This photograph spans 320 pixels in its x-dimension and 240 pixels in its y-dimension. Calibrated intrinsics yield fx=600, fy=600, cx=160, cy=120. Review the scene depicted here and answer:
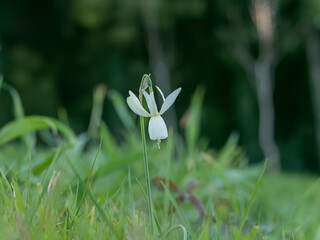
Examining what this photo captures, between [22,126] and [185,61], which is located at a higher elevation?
[22,126]

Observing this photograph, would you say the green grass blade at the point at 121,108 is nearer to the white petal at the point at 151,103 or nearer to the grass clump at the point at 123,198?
the grass clump at the point at 123,198

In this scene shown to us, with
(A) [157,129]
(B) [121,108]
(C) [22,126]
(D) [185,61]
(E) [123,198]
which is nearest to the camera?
(A) [157,129]

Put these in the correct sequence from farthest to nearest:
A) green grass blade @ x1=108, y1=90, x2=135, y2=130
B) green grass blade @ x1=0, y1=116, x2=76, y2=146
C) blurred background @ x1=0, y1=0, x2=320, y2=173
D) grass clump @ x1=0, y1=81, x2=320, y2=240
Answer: blurred background @ x1=0, y1=0, x2=320, y2=173 < green grass blade @ x1=108, y1=90, x2=135, y2=130 < green grass blade @ x1=0, y1=116, x2=76, y2=146 < grass clump @ x1=0, y1=81, x2=320, y2=240

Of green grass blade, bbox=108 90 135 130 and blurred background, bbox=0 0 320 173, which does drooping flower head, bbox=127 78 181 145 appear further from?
blurred background, bbox=0 0 320 173

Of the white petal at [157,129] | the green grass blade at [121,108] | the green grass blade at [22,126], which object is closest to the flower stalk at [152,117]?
the white petal at [157,129]

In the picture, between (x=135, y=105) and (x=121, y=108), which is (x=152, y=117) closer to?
(x=135, y=105)

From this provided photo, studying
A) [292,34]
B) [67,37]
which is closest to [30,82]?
[67,37]

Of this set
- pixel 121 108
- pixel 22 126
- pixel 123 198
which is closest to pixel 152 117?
pixel 123 198

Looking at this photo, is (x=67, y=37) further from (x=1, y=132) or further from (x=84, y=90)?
(x=1, y=132)

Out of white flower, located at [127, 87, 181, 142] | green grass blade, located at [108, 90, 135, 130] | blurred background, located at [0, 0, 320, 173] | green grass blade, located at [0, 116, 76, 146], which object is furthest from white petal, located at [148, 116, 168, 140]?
blurred background, located at [0, 0, 320, 173]
